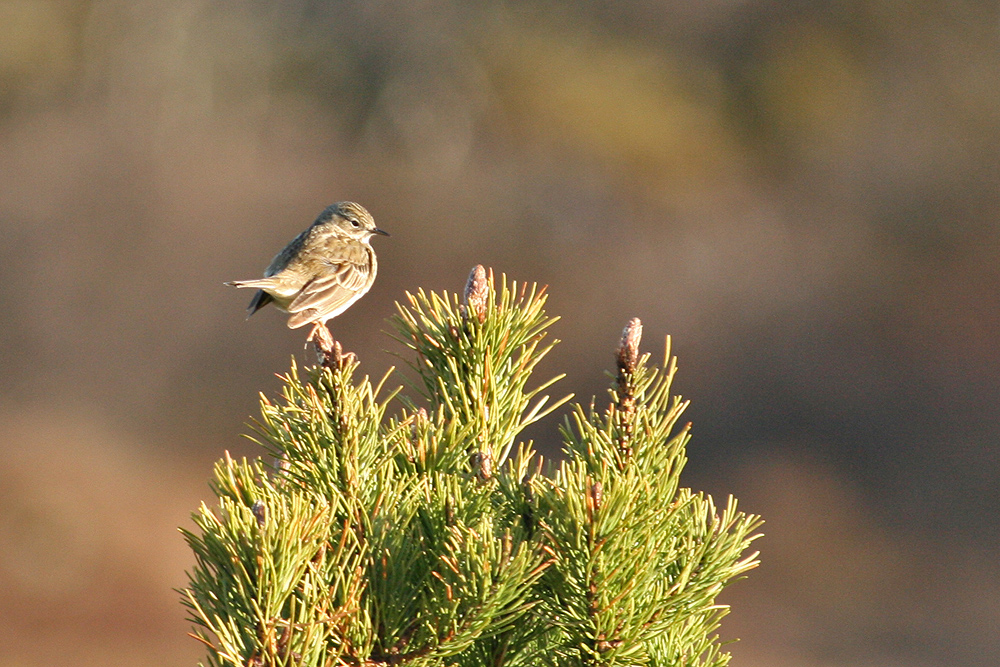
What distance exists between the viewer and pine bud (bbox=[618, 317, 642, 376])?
5.22 feet

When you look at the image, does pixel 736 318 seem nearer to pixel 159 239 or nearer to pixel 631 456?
pixel 159 239

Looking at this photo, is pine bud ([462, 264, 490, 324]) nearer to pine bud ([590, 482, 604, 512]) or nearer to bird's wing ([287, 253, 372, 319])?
pine bud ([590, 482, 604, 512])

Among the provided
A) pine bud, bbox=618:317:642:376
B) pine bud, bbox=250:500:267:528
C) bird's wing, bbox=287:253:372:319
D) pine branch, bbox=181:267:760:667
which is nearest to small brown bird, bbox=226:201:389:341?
bird's wing, bbox=287:253:372:319

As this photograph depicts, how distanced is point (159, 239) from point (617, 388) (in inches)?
615

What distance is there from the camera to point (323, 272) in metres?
4.42

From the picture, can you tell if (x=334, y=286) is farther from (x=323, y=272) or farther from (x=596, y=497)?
(x=596, y=497)

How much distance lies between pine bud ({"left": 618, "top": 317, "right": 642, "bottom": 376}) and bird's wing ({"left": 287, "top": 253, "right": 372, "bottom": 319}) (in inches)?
95.1

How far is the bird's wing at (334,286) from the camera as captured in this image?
3.96 m

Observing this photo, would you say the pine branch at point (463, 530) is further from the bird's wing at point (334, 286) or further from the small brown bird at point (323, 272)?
the bird's wing at point (334, 286)

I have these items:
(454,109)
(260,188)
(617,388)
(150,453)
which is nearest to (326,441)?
(617,388)

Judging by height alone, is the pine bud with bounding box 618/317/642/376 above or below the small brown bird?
below

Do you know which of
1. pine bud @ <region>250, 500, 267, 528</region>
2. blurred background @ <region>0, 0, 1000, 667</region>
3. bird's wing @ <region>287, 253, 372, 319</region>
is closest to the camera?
pine bud @ <region>250, 500, 267, 528</region>

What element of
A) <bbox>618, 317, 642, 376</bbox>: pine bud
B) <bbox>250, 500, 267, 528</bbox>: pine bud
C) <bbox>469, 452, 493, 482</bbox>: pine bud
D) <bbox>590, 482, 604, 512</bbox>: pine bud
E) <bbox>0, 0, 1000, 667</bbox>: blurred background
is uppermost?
<bbox>0, 0, 1000, 667</bbox>: blurred background

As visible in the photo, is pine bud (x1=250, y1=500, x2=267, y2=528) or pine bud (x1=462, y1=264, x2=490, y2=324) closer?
pine bud (x1=250, y1=500, x2=267, y2=528)
